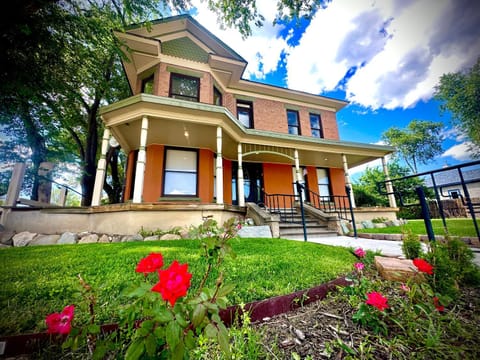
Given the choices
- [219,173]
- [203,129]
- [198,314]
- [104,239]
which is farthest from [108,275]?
[203,129]

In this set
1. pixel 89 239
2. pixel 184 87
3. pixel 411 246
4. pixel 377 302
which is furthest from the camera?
pixel 184 87

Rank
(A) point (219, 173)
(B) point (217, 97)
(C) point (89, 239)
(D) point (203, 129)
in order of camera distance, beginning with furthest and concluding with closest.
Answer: (B) point (217, 97) < (D) point (203, 129) < (A) point (219, 173) < (C) point (89, 239)

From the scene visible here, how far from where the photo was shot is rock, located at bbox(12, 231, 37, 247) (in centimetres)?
409

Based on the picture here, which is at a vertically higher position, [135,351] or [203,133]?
[203,133]

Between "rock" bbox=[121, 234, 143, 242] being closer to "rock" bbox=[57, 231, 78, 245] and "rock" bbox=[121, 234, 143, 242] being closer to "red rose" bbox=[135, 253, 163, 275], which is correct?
"rock" bbox=[57, 231, 78, 245]

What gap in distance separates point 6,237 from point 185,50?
26.3ft

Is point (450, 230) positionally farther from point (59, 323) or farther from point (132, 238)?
point (132, 238)

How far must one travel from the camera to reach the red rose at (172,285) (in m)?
0.68

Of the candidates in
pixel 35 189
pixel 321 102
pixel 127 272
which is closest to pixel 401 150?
pixel 321 102

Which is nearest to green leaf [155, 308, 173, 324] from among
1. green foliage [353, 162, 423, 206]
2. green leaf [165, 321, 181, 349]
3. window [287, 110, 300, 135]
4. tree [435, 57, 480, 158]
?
green leaf [165, 321, 181, 349]

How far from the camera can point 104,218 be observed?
15.6 ft

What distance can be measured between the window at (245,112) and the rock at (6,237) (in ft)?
27.4

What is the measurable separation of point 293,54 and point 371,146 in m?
5.57

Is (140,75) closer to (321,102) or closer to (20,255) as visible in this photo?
(20,255)
